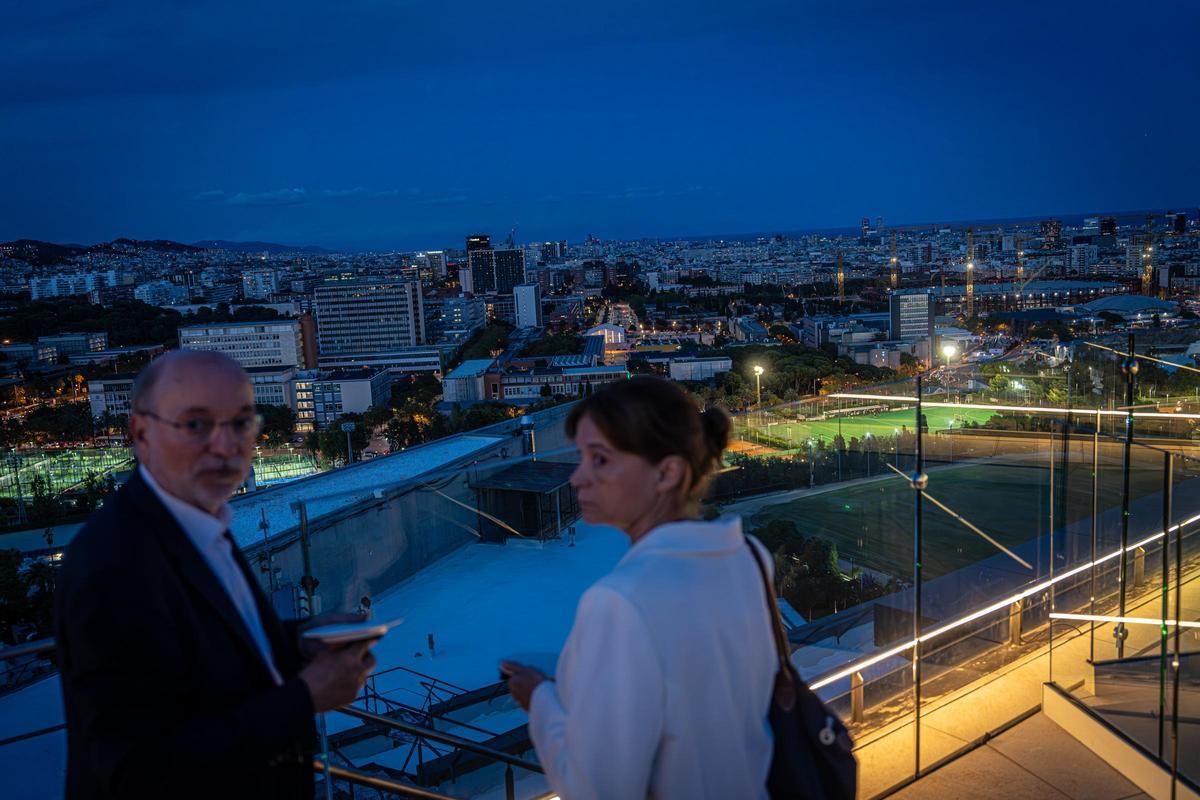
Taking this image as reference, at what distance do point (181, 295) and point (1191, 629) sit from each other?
77836 millimetres

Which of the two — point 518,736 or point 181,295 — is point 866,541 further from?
point 181,295

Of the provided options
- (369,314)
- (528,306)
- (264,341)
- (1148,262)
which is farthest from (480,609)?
(528,306)

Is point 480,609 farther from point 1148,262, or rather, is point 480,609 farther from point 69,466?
point 1148,262

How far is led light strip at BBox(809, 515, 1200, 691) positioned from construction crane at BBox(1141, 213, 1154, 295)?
767 inches

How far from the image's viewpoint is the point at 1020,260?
44219mm

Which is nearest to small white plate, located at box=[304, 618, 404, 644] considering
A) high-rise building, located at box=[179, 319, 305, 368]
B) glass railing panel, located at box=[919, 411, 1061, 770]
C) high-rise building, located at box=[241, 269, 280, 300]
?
glass railing panel, located at box=[919, 411, 1061, 770]

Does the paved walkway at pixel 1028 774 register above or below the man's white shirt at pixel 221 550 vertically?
below

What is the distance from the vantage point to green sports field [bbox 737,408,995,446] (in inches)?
91.2

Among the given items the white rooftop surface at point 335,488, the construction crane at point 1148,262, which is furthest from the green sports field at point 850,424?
the construction crane at point 1148,262

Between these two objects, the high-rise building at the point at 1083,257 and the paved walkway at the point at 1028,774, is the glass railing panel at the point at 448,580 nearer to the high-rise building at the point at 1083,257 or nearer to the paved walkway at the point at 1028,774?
the paved walkway at the point at 1028,774

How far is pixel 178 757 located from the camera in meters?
0.72

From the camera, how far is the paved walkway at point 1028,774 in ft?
6.23

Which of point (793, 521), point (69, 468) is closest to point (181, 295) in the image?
point (69, 468)

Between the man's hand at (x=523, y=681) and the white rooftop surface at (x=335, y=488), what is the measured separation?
37 centimetres
